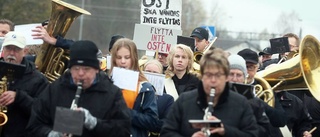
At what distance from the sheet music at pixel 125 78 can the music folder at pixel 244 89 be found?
1044 millimetres

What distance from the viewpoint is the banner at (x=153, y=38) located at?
1318 centimetres

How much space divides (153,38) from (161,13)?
0.67 m

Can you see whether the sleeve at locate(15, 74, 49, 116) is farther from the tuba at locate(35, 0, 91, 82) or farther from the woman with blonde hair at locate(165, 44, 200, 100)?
the woman with blonde hair at locate(165, 44, 200, 100)

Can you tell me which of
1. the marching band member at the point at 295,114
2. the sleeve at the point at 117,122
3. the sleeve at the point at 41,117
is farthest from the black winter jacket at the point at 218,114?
the marching band member at the point at 295,114

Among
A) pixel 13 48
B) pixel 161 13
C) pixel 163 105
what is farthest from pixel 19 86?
pixel 161 13

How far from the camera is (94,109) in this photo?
8.01 m

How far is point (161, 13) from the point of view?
1370cm

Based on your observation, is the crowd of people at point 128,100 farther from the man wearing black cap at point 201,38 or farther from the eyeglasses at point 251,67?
the man wearing black cap at point 201,38

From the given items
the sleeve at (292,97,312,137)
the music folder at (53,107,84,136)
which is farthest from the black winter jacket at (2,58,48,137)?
the sleeve at (292,97,312,137)

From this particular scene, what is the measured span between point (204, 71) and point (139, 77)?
177 cm

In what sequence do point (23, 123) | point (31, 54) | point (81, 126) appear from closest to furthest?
point (81, 126) < point (23, 123) < point (31, 54)

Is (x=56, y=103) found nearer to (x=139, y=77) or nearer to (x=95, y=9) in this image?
(x=139, y=77)

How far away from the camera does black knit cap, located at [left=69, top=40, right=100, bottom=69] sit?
7.90 metres

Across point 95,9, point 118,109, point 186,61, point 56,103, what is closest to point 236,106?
point 118,109
